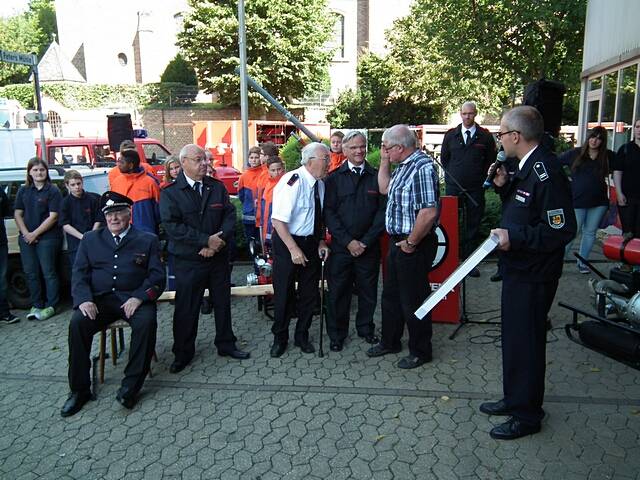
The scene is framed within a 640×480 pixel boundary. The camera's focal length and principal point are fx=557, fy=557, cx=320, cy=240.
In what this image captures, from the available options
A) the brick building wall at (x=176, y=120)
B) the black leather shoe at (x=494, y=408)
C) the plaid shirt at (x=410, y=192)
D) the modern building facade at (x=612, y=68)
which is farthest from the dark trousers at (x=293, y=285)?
the brick building wall at (x=176, y=120)

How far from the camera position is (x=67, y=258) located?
21.2 ft

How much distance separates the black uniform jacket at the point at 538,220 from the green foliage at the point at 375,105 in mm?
26427

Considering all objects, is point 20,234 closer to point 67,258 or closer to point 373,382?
point 67,258

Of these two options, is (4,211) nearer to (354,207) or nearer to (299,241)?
(299,241)

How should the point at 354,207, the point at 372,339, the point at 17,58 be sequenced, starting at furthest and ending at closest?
the point at 17,58 < the point at 372,339 < the point at 354,207

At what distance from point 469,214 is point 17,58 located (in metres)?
6.78

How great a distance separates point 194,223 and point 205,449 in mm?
1901

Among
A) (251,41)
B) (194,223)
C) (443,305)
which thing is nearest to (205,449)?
(194,223)

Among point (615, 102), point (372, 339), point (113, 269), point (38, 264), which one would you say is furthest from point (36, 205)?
point (615, 102)

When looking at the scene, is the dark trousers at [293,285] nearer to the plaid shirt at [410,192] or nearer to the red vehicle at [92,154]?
the plaid shirt at [410,192]

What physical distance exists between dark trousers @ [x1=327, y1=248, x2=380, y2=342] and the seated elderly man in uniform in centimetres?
152

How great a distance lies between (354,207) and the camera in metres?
4.91

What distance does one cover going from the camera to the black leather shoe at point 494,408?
3865 mm

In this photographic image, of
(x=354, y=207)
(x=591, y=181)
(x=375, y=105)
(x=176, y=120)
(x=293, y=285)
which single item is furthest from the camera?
(x=176, y=120)
